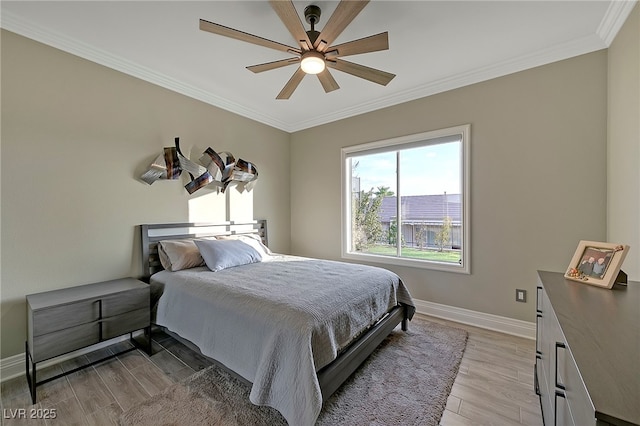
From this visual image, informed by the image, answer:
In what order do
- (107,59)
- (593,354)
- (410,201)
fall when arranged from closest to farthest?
(593,354) < (107,59) < (410,201)

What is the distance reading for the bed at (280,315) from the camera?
1.54 metres

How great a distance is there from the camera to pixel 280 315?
5.47 ft

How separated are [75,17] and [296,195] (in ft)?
10.5

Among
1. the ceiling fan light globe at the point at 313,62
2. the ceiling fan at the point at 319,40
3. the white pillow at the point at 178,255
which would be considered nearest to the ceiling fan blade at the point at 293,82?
the ceiling fan at the point at 319,40

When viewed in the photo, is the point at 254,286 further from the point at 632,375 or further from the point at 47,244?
the point at 632,375

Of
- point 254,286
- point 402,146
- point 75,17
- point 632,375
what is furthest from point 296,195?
point 632,375

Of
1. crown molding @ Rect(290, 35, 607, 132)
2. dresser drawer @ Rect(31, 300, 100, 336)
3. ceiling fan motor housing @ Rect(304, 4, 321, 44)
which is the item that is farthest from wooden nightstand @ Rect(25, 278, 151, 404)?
crown molding @ Rect(290, 35, 607, 132)

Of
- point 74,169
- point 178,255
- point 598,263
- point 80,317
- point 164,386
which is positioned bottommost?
point 164,386

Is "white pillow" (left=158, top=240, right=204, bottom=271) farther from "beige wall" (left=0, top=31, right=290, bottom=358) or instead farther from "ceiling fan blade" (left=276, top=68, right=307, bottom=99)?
"ceiling fan blade" (left=276, top=68, right=307, bottom=99)

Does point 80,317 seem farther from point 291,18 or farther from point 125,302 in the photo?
point 291,18

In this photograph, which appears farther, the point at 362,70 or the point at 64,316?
the point at 362,70

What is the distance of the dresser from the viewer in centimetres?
61

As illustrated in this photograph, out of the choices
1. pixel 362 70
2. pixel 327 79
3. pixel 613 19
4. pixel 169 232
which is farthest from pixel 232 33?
pixel 613 19

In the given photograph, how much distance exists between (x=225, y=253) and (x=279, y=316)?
1418 mm
